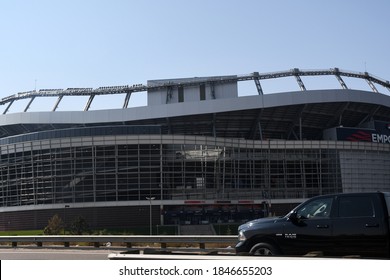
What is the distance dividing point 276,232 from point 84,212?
5767cm

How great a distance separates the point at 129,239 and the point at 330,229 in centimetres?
1400

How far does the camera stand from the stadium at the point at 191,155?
66312mm

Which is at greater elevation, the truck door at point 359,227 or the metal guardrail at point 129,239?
the truck door at point 359,227

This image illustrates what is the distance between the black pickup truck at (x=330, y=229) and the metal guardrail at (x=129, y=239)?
29.8 ft

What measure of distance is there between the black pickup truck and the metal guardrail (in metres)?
9.09

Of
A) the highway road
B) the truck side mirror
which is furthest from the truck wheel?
the highway road

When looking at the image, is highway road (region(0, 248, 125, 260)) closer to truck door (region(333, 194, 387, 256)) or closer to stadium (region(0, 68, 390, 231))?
truck door (region(333, 194, 387, 256))

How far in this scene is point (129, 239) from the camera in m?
22.3

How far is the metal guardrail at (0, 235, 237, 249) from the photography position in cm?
1981

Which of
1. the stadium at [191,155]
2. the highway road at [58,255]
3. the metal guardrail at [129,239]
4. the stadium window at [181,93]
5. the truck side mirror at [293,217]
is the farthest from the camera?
the stadium window at [181,93]

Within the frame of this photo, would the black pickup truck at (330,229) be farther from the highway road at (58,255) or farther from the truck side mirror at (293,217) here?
the highway road at (58,255)

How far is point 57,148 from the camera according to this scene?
68.1m

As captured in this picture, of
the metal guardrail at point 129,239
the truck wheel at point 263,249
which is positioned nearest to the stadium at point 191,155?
the metal guardrail at point 129,239
